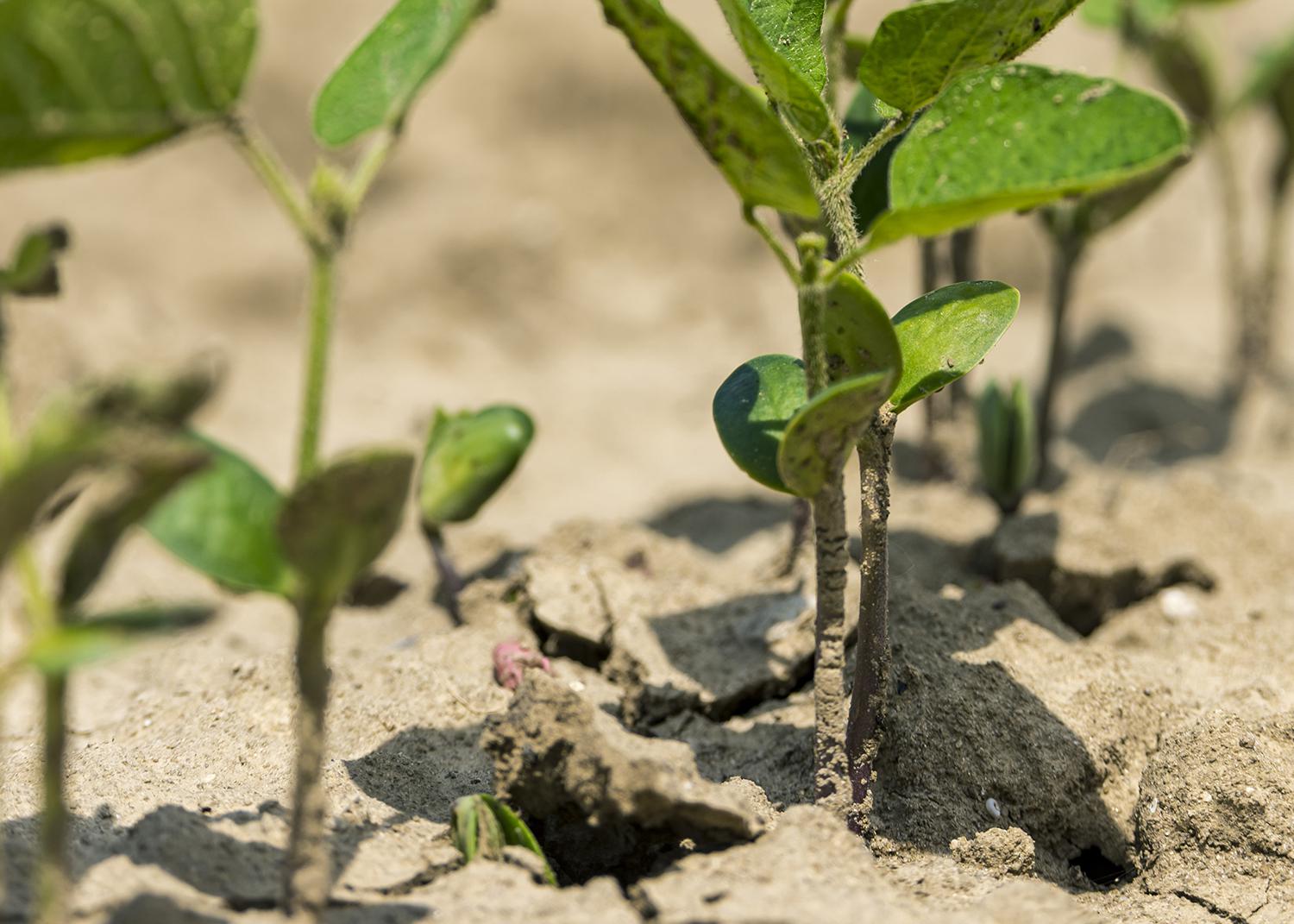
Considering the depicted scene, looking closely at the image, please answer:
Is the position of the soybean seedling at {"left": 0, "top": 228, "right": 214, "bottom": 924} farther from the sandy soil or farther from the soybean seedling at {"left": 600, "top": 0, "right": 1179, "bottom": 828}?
the soybean seedling at {"left": 600, "top": 0, "right": 1179, "bottom": 828}

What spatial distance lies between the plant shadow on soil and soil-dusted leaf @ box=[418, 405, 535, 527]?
25.6 inches

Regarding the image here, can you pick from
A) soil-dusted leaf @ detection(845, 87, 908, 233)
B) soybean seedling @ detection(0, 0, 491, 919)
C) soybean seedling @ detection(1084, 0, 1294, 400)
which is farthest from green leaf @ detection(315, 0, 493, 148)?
soybean seedling @ detection(1084, 0, 1294, 400)

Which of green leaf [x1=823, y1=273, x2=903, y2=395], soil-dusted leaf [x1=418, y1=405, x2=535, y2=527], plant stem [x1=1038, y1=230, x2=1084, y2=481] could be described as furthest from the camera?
plant stem [x1=1038, y1=230, x2=1084, y2=481]

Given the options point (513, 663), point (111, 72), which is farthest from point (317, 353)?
point (513, 663)

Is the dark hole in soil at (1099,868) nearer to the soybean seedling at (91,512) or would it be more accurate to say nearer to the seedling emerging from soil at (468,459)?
the seedling emerging from soil at (468,459)

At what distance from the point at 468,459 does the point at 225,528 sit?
85 centimetres

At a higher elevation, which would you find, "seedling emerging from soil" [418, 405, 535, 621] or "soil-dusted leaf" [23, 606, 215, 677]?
"soil-dusted leaf" [23, 606, 215, 677]

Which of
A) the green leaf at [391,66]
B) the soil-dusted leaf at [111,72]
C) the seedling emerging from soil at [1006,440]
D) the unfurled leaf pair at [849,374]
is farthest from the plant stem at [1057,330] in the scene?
the soil-dusted leaf at [111,72]

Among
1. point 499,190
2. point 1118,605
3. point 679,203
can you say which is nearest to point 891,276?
point 679,203

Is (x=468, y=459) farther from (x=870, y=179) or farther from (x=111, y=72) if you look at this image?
(x=111, y=72)

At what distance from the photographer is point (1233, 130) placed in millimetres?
3377

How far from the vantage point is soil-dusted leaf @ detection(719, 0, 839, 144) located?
1.18 m

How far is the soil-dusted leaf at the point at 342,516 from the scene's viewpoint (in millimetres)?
1057

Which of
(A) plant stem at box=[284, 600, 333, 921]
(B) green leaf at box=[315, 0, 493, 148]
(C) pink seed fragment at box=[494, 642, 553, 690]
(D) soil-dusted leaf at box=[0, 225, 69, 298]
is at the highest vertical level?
(B) green leaf at box=[315, 0, 493, 148]
